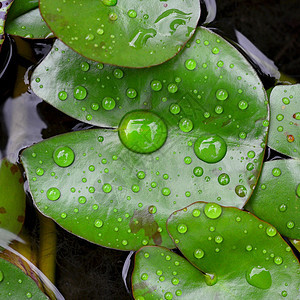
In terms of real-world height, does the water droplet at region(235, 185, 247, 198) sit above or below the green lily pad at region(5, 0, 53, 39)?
below

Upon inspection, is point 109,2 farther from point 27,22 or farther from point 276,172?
point 276,172

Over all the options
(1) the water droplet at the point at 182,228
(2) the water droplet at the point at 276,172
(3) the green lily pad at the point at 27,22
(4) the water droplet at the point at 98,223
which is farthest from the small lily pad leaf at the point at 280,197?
(3) the green lily pad at the point at 27,22

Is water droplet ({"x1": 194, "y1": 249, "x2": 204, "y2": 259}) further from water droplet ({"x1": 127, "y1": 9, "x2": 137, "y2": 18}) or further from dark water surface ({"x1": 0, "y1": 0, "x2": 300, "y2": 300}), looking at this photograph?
water droplet ({"x1": 127, "y1": 9, "x2": 137, "y2": 18})

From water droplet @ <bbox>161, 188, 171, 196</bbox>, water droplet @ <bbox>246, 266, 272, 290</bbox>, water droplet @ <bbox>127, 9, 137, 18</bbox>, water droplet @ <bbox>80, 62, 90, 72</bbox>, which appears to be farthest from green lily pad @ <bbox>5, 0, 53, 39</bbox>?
water droplet @ <bbox>246, 266, 272, 290</bbox>

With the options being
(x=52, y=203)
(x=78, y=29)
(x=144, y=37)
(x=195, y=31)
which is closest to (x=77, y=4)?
(x=78, y=29)

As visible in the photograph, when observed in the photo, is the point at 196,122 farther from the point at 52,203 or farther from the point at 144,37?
the point at 52,203

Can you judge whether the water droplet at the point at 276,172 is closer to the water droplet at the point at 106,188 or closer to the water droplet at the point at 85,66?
the water droplet at the point at 106,188

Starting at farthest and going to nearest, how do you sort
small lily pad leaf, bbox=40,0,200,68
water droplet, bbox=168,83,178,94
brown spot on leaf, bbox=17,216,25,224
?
brown spot on leaf, bbox=17,216,25,224 < water droplet, bbox=168,83,178,94 < small lily pad leaf, bbox=40,0,200,68
